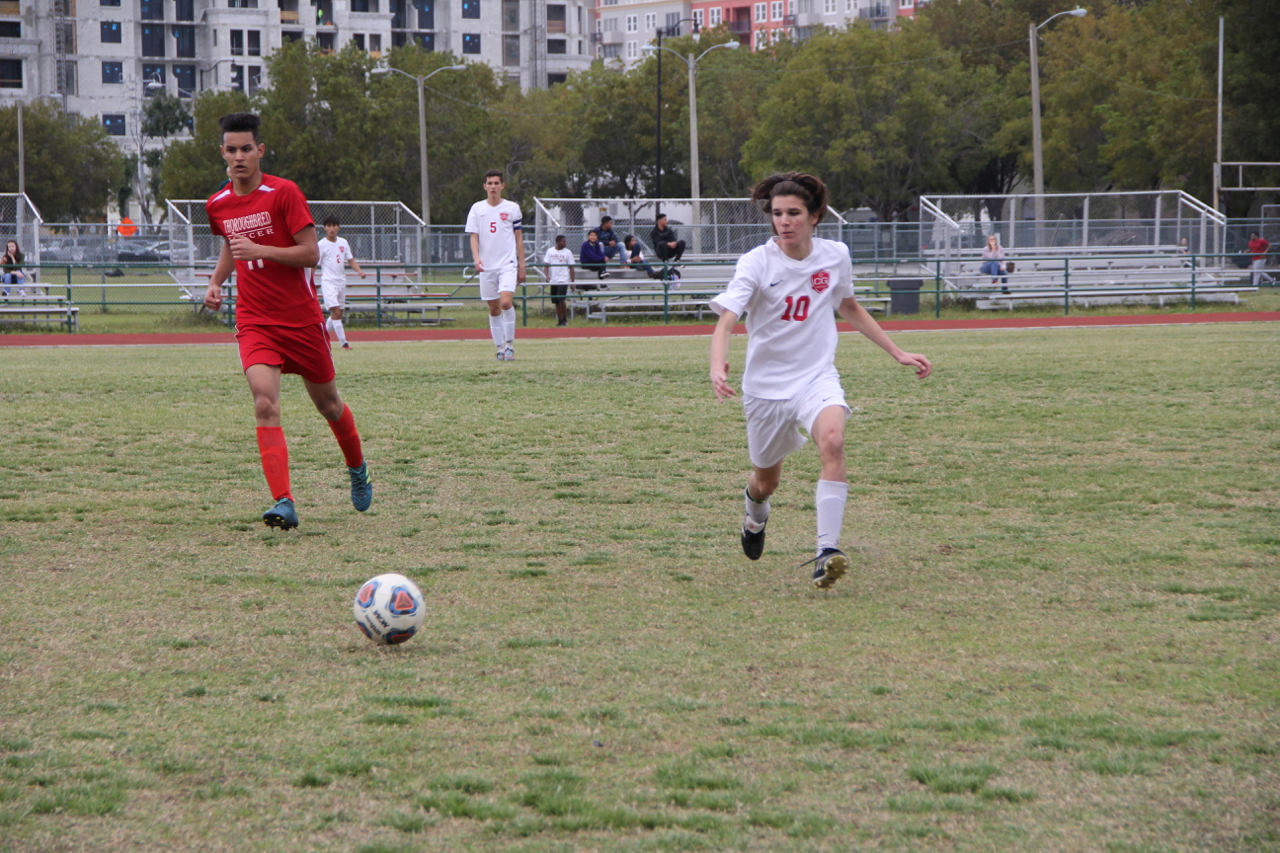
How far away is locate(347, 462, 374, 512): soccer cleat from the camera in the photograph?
724cm

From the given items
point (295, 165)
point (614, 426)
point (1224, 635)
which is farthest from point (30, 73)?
point (1224, 635)

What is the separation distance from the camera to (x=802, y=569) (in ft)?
19.4

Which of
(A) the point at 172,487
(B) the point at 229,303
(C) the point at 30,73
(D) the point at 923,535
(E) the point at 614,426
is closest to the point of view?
(D) the point at 923,535

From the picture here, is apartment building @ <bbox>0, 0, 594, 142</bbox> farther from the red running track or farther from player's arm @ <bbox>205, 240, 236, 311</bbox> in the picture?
player's arm @ <bbox>205, 240, 236, 311</bbox>

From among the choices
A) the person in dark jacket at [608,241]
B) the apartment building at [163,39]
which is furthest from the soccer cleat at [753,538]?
the apartment building at [163,39]

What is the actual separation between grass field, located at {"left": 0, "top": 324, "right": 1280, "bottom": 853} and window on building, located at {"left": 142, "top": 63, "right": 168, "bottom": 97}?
296ft

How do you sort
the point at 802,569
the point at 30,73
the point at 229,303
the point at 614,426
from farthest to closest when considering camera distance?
the point at 30,73 → the point at 229,303 → the point at 614,426 → the point at 802,569

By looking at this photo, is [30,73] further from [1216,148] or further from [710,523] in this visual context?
[710,523]

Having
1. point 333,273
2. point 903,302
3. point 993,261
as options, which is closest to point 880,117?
point 993,261

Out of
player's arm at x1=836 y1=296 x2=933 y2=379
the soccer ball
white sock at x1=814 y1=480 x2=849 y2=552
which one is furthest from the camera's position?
player's arm at x1=836 y1=296 x2=933 y2=379

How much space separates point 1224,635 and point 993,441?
17.0ft

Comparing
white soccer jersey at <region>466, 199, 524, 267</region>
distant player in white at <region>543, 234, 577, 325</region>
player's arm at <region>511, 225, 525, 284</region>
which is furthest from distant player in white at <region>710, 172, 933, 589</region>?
distant player in white at <region>543, 234, 577, 325</region>

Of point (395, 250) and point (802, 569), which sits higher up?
point (395, 250)

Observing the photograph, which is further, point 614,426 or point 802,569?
point 614,426
